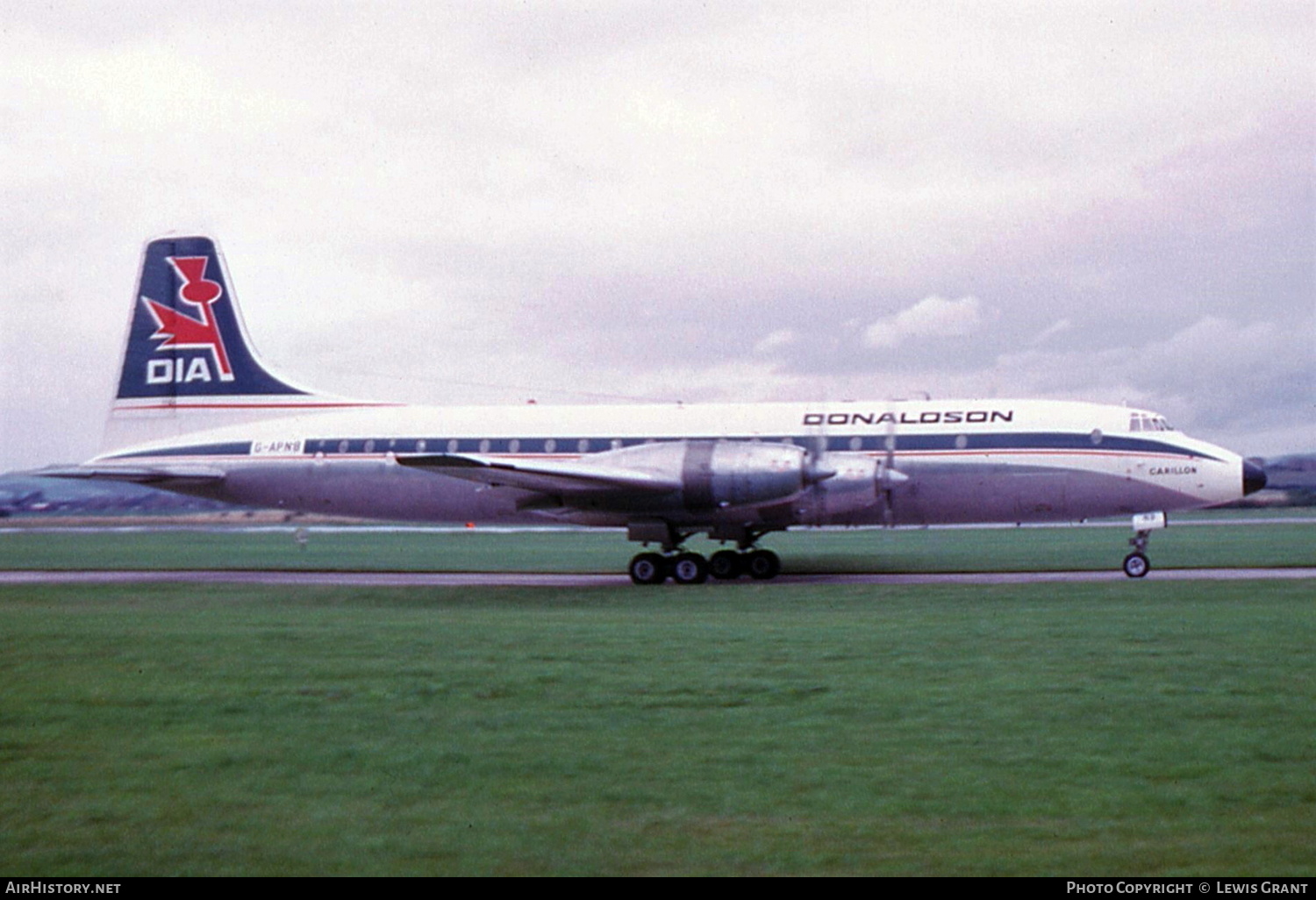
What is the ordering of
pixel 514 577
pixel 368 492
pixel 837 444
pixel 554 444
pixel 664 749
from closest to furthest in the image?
pixel 664 749 < pixel 837 444 < pixel 554 444 < pixel 514 577 < pixel 368 492

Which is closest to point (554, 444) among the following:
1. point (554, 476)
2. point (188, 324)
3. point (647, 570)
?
point (554, 476)

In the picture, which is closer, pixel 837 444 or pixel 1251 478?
pixel 1251 478

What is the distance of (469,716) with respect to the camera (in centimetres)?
1044

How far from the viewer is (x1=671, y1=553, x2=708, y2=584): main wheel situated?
1113 inches

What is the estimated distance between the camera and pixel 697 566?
92.9 ft

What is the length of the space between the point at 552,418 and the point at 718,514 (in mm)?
5395

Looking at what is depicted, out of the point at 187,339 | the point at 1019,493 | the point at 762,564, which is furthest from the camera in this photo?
the point at 187,339

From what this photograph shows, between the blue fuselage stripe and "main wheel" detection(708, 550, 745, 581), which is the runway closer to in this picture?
"main wheel" detection(708, 550, 745, 581)

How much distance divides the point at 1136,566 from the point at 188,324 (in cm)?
2597

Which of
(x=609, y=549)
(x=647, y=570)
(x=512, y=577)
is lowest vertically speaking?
(x=512, y=577)

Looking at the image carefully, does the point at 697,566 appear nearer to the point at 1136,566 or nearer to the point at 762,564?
the point at 762,564

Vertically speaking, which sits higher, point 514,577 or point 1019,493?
point 1019,493

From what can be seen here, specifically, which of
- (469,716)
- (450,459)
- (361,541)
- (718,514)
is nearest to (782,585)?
(718,514)

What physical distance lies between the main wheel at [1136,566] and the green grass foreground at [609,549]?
366 cm
